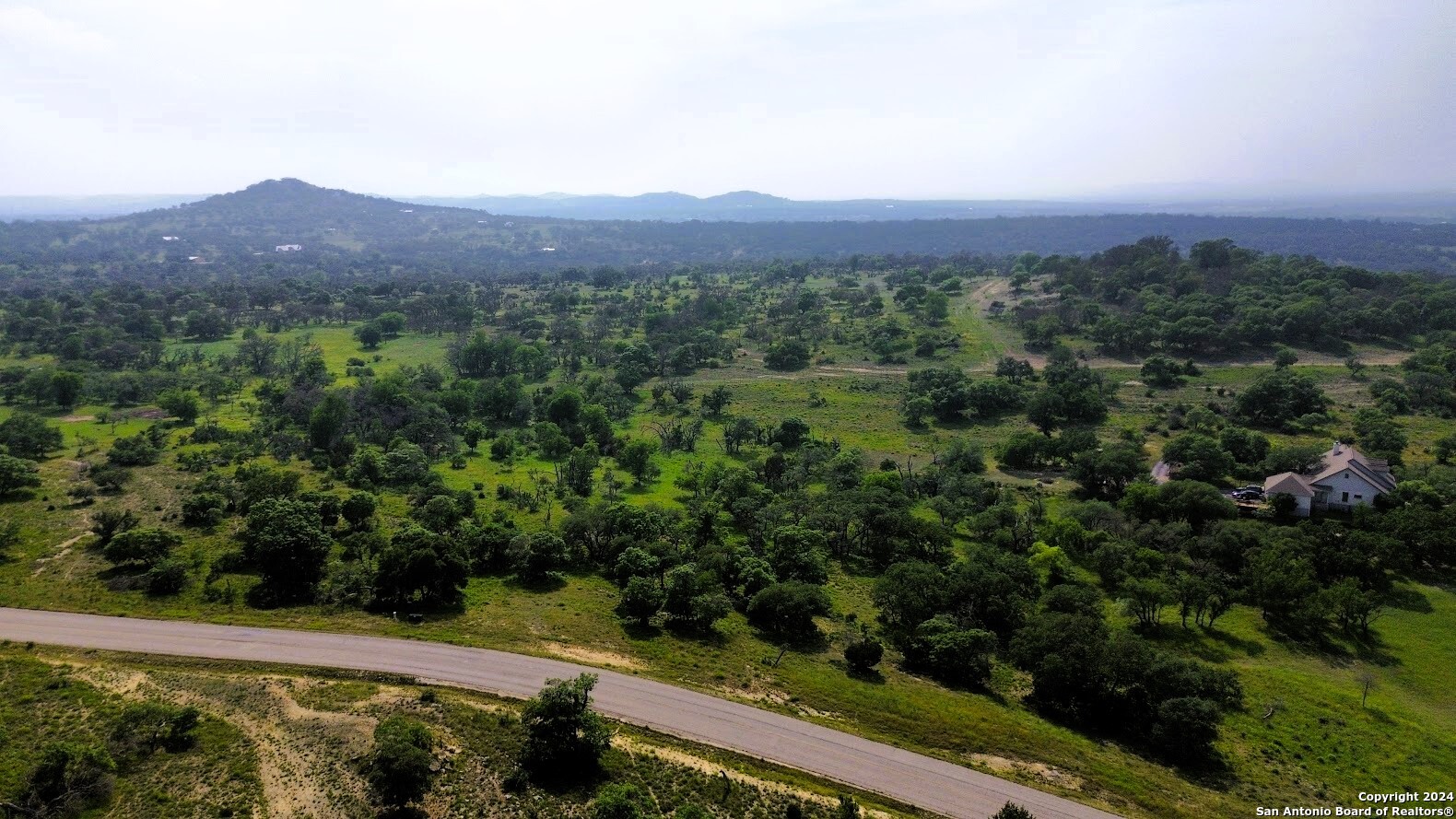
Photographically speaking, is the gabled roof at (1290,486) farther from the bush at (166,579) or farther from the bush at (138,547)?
the bush at (138,547)

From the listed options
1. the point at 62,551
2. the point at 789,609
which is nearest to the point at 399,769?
the point at 789,609

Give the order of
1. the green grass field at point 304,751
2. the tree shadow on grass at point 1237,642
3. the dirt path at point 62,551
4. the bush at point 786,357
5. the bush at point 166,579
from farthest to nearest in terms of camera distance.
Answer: the bush at point 786,357 < the dirt path at point 62,551 < the bush at point 166,579 < the tree shadow on grass at point 1237,642 < the green grass field at point 304,751

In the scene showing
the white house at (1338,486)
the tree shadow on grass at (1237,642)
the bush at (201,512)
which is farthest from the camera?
the white house at (1338,486)

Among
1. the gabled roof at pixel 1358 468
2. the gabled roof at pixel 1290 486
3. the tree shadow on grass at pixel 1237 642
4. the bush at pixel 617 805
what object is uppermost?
the gabled roof at pixel 1358 468

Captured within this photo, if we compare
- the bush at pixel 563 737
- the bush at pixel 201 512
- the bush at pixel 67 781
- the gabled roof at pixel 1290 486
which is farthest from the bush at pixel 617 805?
the gabled roof at pixel 1290 486

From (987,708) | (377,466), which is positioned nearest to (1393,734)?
(987,708)

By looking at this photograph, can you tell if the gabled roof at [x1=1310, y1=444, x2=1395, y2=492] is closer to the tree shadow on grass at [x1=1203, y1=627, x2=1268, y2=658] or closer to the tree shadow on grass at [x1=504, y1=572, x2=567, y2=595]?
the tree shadow on grass at [x1=1203, y1=627, x2=1268, y2=658]

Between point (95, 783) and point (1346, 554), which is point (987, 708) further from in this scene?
point (95, 783)
